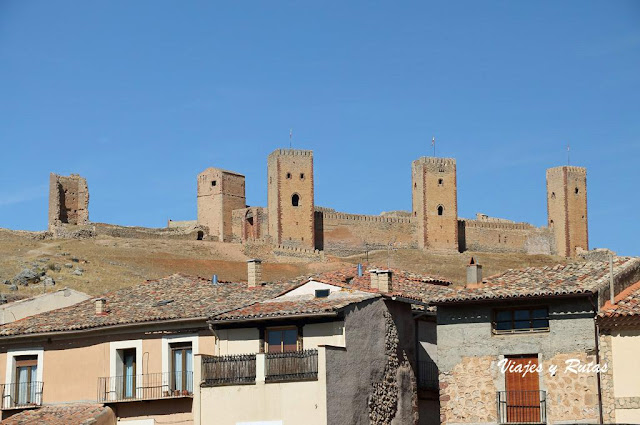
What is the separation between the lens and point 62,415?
32.5 meters

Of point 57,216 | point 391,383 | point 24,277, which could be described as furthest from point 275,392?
point 57,216

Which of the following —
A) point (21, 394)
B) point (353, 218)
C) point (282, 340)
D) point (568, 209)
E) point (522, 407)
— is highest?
point (568, 209)

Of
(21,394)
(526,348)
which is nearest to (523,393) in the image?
(526,348)

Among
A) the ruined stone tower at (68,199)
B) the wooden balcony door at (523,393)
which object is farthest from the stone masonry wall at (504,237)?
the wooden balcony door at (523,393)

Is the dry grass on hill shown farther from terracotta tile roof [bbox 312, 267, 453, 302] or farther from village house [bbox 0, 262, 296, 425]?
terracotta tile roof [bbox 312, 267, 453, 302]

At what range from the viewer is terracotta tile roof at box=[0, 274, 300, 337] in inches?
1302

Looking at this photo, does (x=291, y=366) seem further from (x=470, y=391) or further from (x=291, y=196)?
(x=291, y=196)

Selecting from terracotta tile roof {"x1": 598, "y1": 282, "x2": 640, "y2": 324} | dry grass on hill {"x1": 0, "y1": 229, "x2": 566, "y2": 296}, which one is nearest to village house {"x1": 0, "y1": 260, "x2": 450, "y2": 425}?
terracotta tile roof {"x1": 598, "y1": 282, "x2": 640, "y2": 324}

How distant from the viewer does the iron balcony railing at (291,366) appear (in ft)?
94.0

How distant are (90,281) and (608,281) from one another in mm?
51999

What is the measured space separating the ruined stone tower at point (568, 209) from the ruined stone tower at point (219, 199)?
117 ft

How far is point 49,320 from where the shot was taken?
35.2 metres

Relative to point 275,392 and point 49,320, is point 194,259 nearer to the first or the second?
point 49,320

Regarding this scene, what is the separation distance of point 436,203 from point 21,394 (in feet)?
321
